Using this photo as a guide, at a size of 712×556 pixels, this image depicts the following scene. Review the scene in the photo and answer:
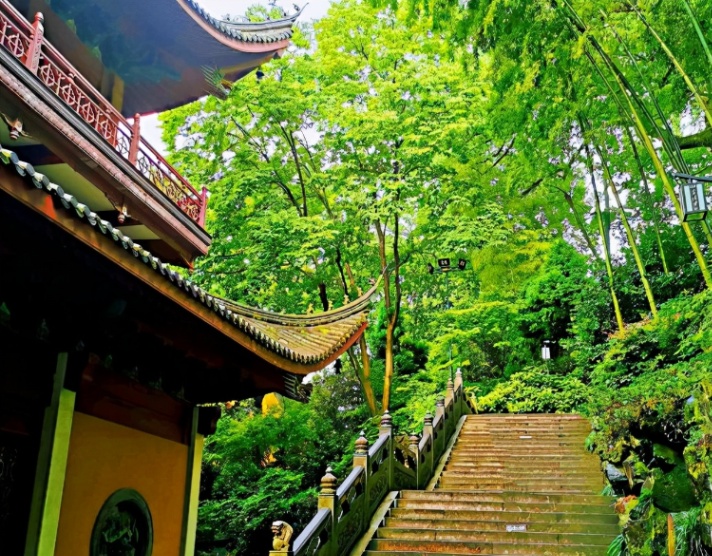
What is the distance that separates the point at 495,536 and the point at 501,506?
3.03ft

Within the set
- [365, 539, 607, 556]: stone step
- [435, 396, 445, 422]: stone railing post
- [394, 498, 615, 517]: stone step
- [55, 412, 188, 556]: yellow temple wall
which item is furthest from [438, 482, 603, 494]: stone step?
[55, 412, 188, 556]: yellow temple wall

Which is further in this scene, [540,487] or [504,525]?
[540,487]

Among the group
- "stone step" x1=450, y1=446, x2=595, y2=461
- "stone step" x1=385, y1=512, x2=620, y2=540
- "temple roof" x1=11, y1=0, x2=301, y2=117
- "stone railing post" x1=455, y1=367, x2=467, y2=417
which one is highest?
"temple roof" x1=11, y1=0, x2=301, y2=117

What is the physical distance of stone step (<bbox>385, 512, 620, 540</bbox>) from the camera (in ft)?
24.9

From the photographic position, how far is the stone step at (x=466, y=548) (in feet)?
23.2

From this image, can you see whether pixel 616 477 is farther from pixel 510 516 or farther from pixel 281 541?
pixel 281 541

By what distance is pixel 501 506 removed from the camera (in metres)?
8.54

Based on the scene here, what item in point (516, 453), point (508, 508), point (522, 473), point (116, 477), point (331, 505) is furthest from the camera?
point (516, 453)

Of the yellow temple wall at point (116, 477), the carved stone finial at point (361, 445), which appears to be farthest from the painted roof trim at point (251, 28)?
the carved stone finial at point (361, 445)

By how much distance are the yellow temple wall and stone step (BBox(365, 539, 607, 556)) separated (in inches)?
133

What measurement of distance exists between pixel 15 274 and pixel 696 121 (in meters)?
15.9

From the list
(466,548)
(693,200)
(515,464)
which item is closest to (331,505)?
(466,548)

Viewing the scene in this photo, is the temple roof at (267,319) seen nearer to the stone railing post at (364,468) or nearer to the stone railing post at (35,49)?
the stone railing post at (35,49)

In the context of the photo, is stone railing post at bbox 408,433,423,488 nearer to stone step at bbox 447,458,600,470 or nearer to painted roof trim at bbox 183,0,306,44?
stone step at bbox 447,458,600,470
